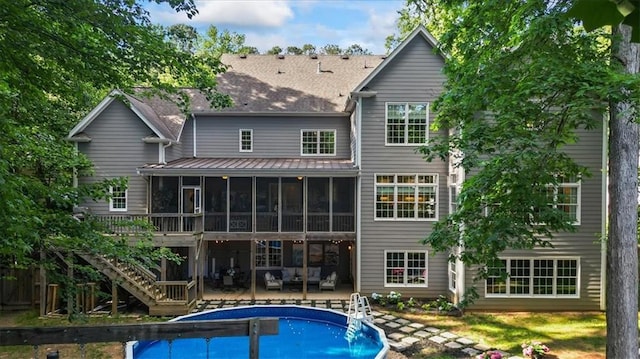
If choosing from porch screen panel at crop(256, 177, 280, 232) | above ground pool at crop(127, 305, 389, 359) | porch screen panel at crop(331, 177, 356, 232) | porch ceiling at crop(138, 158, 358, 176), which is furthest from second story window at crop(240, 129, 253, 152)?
above ground pool at crop(127, 305, 389, 359)

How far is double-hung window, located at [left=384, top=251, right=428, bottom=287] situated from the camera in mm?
15773

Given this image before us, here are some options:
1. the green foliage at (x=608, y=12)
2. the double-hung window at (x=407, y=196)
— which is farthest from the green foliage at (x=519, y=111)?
the double-hung window at (x=407, y=196)

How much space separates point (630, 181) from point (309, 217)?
11.6 metres

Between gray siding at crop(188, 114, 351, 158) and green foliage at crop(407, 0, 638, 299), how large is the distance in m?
10.6

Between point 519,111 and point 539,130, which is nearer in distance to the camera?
point 519,111

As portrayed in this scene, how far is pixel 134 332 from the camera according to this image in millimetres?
4160

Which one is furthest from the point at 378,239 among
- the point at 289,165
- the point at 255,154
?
the point at 255,154

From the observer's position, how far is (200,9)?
21.3ft

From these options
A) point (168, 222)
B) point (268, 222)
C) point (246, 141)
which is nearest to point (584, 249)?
point (268, 222)

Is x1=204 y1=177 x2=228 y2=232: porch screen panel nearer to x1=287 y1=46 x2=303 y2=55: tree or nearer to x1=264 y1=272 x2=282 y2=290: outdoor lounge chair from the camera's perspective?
x1=264 y1=272 x2=282 y2=290: outdoor lounge chair

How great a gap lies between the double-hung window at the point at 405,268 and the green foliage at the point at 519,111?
24.1 feet

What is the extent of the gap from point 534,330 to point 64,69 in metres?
13.5

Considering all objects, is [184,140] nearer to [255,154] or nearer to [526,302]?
[255,154]

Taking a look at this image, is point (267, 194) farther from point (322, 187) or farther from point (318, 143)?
point (318, 143)
